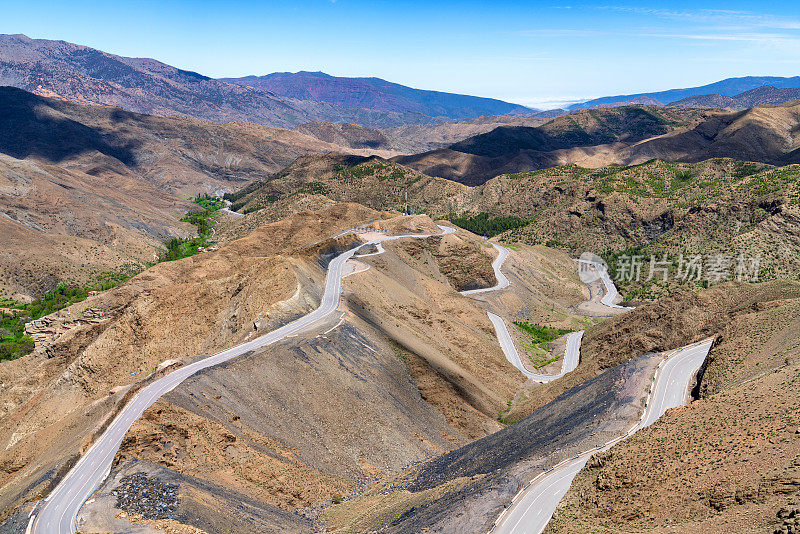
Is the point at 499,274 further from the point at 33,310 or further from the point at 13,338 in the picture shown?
the point at 33,310

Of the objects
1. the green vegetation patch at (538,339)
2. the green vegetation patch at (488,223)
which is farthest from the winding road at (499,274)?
the green vegetation patch at (488,223)

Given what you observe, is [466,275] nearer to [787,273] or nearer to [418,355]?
[418,355]

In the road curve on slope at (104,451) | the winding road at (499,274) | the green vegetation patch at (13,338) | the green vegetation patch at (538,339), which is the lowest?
the green vegetation patch at (538,339)

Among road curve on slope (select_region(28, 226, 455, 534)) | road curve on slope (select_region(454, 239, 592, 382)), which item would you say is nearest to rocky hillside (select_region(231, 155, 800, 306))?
road curve on slope (select_region(454, 239, 592, 382))

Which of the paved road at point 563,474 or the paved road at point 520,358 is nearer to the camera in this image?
the paved road at point 563,474

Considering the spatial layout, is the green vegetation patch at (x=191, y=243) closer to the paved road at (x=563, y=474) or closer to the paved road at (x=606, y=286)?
the paved road at (x=606, y=286)

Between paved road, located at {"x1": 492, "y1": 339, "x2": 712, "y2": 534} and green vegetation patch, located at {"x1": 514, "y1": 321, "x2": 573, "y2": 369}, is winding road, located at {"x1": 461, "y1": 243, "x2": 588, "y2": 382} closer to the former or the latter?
green vegetation patch, located at {"x1": 514, "y1": 321, "x2": 573, "y2": 369}

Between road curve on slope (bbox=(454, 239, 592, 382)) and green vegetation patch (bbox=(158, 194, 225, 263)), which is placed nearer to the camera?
road curve on slope (bbox=(454, 239, 592, 382))
